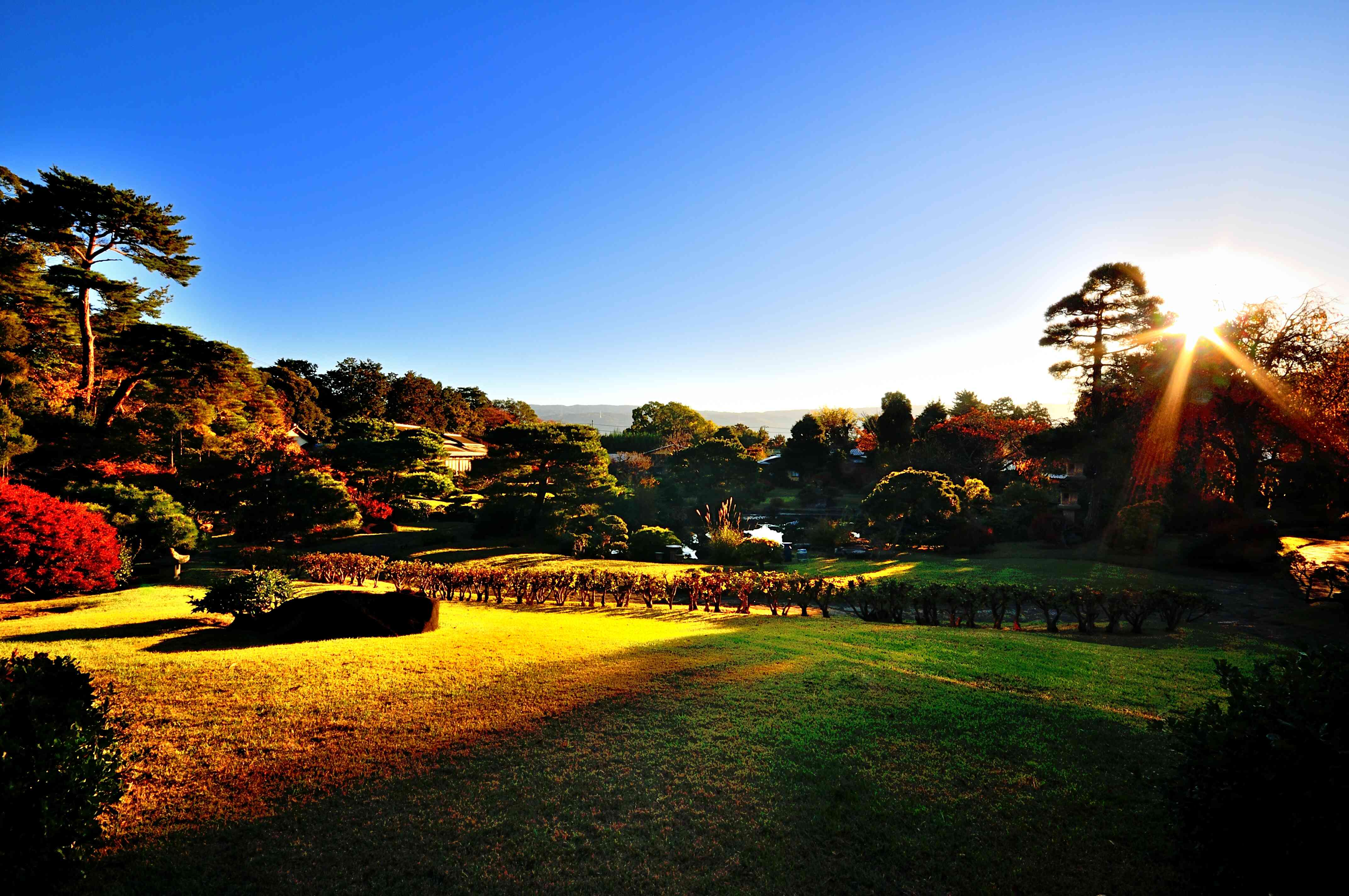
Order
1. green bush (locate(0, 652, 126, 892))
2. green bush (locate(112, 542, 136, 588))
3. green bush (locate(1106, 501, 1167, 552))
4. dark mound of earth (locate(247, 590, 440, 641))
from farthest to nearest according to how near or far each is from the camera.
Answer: green bush (locate(1106, 501, 1167, 552)), green bush (locate(112, 542, 136, 588)), dark mound of earth (locate(247, 590, 440, 641)), green bush (locate(0, 652, 126, 892))

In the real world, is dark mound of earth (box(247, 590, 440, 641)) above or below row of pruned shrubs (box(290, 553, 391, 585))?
above

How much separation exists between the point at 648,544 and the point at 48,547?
46.8ft

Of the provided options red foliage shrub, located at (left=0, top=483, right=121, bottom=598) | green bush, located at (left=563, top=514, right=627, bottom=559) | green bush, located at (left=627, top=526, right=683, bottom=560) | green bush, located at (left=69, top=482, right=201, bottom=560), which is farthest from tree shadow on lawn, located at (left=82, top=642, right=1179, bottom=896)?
green bush, located at (left=627, top=526, right=683, bottom=560)

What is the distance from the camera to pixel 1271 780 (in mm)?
2369

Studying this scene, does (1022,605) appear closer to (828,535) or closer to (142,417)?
(828,535)

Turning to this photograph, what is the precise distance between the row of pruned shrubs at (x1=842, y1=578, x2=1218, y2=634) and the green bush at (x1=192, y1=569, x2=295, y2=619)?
10207 millimetres

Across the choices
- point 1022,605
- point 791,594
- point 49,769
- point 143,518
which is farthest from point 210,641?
point 1022,605

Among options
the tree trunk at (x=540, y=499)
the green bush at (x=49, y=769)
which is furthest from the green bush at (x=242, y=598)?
the tree trunk at (x=540, y=499)

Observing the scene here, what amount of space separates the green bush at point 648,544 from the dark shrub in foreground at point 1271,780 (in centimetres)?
1722

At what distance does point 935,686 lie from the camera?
5.88 m

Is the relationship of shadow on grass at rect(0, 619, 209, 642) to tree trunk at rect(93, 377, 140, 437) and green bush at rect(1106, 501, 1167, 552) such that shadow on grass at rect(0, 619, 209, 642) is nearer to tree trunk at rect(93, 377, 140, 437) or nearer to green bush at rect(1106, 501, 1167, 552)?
tree trunk at rect(93, 377, 140, 437)

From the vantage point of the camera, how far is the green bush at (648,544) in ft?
64.5

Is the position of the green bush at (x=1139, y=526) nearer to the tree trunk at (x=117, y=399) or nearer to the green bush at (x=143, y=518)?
the green bush at (x=143, y=518)

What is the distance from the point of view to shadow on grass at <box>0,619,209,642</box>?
702cm
